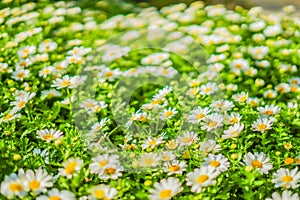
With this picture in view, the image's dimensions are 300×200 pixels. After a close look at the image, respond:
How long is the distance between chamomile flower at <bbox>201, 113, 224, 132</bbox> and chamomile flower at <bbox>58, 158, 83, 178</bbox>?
446mm

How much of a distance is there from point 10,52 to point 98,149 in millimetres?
1046

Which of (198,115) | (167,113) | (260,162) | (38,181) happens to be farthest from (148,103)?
(38,181)

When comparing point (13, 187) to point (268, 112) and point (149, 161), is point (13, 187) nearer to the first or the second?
point (149, 161)

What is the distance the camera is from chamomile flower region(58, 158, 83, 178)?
1499 mm

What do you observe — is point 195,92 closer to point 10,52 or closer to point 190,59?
point 190,59

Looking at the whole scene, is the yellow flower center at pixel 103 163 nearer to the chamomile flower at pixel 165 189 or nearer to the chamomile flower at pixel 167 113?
the chamomile flower at pixel 165 189

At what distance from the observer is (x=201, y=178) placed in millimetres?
1497

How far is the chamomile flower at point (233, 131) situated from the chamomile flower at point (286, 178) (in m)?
0.22

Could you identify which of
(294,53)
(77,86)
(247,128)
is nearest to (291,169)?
(247,128)

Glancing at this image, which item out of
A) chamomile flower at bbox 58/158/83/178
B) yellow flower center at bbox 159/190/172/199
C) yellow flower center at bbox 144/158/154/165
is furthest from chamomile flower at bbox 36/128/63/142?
yellow flower center at bbox 159/190/172/199

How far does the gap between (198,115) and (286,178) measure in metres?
0.44

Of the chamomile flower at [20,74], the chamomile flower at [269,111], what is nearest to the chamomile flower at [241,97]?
the chamomile flower at [269,111]

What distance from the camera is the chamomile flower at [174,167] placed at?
1.58 metres

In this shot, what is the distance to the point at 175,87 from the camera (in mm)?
2236
